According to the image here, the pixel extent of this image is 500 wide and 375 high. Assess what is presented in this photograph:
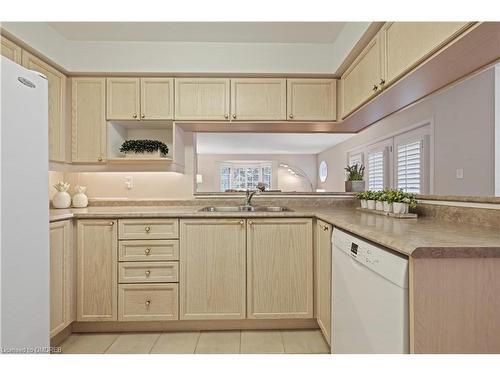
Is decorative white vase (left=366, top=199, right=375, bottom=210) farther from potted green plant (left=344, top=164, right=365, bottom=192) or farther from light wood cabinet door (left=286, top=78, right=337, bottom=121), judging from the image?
light wood cabinet door (left=286, top=78, right=337, bottom=121)

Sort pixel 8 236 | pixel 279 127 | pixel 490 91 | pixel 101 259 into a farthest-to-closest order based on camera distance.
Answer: pixel 279 127 < pixel 101 259 < pixel 490 91 < pixel 8 236

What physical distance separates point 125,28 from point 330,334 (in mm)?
2686

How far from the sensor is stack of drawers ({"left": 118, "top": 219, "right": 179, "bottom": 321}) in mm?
2191

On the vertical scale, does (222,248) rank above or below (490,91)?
below

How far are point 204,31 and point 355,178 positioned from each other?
189 centimetres

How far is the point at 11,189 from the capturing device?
1.26 m

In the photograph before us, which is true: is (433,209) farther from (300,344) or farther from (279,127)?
(279,127)

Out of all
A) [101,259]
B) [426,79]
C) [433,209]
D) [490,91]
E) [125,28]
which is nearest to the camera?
[490,91]

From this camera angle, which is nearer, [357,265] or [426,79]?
[357,265]

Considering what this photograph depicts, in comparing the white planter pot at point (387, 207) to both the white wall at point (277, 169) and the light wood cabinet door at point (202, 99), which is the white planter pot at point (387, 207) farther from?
the light wood cabinet door at point (202, 99)

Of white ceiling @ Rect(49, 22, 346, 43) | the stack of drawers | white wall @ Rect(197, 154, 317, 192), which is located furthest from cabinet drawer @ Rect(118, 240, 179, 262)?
white ceiling @ Rect(49, 22, 346, 43)

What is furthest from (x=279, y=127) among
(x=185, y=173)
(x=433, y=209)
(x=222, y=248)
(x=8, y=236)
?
(x=8, y=236)

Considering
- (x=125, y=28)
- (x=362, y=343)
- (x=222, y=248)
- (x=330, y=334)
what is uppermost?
(x=125, y=28)

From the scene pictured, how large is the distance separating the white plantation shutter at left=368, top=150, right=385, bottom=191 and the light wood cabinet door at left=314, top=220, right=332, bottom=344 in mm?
794
